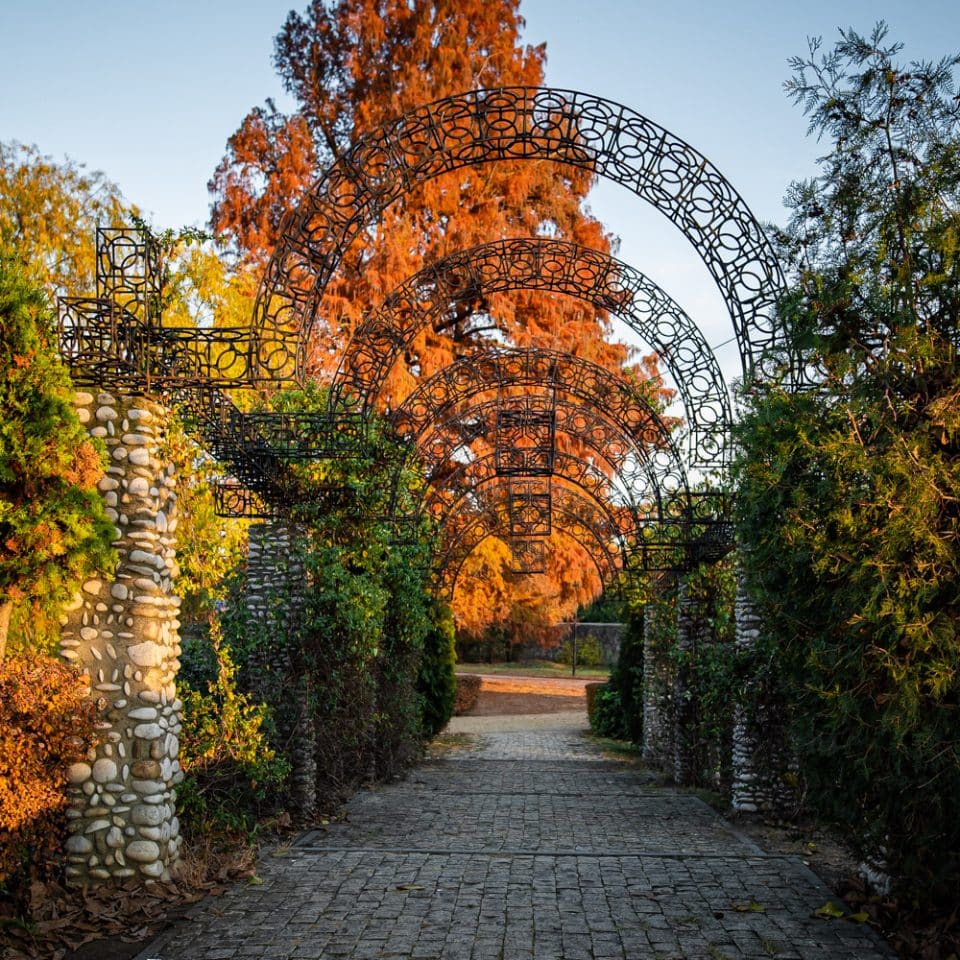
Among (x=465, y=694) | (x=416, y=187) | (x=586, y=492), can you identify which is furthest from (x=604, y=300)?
(x=465, y=694)

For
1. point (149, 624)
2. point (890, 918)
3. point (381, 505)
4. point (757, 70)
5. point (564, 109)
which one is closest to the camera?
point (890, 918)

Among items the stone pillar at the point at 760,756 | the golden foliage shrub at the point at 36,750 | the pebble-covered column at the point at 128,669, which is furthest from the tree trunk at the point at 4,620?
the stone pillar at the point at 760,756

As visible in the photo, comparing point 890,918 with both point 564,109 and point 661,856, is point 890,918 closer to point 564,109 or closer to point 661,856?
point 661,856

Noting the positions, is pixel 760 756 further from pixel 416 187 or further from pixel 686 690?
pixel 416 187

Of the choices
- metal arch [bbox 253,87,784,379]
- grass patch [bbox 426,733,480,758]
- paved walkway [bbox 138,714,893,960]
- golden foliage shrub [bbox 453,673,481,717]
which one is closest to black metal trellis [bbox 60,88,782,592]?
metal arch [bbox 253,87,784,379]

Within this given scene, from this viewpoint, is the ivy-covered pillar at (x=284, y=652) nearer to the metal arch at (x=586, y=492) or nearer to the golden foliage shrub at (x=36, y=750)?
the golden foliage shrub at (x=36, y=750)

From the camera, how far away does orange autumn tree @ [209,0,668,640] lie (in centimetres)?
1703

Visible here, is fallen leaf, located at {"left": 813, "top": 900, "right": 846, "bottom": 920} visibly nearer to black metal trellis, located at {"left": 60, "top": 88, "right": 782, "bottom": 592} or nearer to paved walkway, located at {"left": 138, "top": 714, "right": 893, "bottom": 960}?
paved walkway, located at {"left": 138, "top": 714, "right": 893, "bottom": 960}

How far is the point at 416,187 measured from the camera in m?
17.6

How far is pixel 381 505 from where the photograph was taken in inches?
381

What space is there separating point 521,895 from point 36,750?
274 cm

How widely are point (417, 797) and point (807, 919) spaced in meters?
5.37

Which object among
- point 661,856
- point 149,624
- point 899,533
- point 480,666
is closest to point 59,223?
point 149,624

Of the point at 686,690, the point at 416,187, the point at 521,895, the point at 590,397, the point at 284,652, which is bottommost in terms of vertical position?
the point at 521,895
